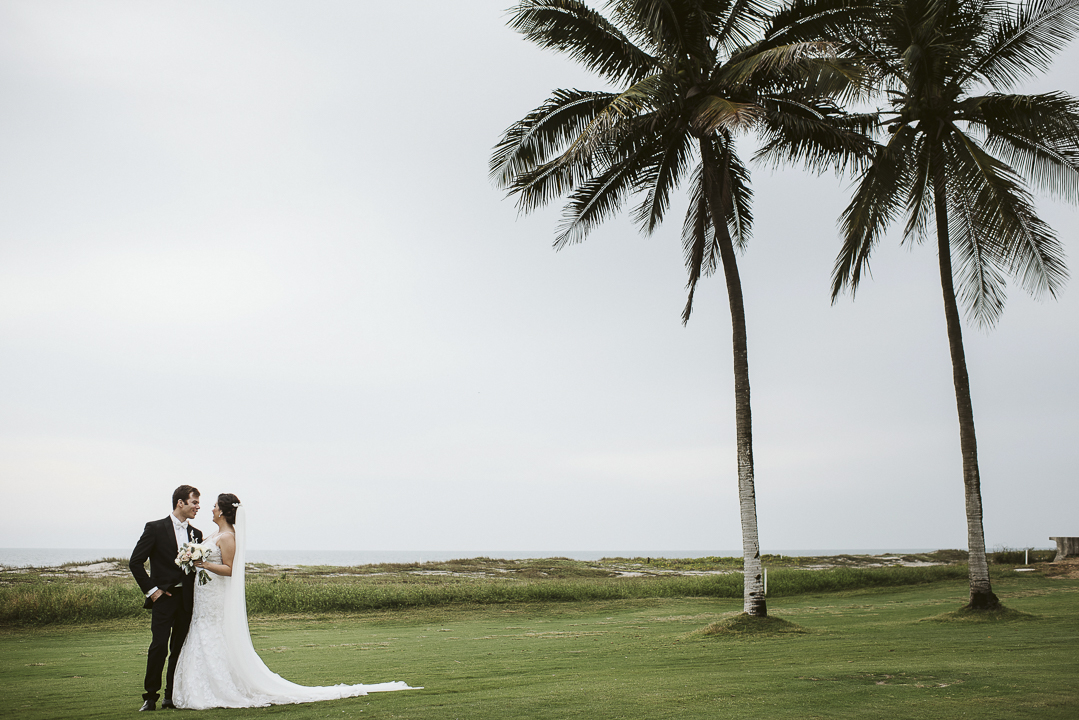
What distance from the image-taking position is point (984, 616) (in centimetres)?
1698

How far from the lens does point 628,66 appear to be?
18.7 m

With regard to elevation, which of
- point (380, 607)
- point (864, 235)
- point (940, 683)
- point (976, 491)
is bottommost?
point (380, 607)

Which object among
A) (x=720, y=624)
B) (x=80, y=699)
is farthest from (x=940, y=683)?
(x=80, y=699)

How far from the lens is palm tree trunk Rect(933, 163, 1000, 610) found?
58.0 ft

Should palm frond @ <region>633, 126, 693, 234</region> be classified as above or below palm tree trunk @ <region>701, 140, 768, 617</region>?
above

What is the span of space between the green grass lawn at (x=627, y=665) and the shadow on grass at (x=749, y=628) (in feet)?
0.66

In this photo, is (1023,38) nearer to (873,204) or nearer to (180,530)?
(873,204)

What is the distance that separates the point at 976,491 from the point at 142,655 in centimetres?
1878

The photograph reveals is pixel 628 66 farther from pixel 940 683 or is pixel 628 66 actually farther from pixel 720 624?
pixel 940 683

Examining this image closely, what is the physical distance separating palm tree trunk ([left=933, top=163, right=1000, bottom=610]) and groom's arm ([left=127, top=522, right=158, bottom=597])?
17.0 m

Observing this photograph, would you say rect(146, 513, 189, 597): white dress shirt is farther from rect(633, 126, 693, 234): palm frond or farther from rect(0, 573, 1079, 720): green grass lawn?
rect(633, 126, 693, 234): palm frond

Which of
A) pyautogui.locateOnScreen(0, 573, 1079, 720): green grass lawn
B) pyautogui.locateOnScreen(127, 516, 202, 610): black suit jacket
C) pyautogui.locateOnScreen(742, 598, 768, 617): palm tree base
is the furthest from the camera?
pyautogui.locateOnScreen(742, 598, 768, 617): palm tree base

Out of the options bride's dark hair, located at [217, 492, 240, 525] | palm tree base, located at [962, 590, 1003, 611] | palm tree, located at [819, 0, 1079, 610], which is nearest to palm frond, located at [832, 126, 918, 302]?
palm tree, located at [819, 0, 1079, 610]

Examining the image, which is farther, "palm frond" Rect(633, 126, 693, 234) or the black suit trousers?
Result: "palm frond" Rect(633, 126, 693, 234)
